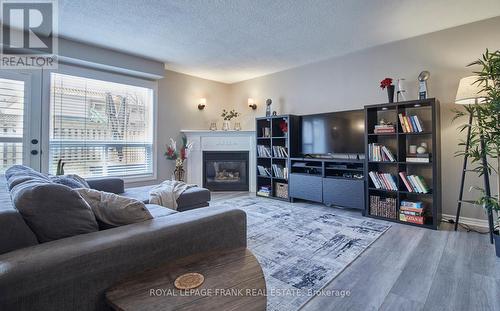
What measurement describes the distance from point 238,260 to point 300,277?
1.00m

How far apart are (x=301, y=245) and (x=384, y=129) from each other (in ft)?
6.49

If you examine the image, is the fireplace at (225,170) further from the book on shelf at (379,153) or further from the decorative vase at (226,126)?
the book on shelf at (379,153)

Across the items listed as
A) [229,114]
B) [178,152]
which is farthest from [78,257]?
[229,114]

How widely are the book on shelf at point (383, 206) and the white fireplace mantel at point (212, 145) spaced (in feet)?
7.90

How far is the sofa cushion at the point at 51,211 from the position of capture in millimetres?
1044

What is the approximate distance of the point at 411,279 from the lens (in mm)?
1836

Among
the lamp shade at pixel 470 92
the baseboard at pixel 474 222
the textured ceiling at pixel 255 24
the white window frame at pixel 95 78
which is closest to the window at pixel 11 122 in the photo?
the white window frame at pixel 95 78

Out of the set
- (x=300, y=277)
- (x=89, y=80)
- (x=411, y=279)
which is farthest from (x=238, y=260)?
(x=89, y=80)

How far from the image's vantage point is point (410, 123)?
315cm

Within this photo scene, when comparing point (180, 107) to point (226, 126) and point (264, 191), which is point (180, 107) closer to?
point (226, 126)

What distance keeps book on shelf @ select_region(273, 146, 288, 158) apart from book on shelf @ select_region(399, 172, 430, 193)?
1821mm

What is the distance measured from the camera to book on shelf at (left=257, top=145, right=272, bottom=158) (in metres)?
4.71

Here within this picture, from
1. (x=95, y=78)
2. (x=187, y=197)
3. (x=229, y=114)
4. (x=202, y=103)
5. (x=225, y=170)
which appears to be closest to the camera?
(x=187, y=197)

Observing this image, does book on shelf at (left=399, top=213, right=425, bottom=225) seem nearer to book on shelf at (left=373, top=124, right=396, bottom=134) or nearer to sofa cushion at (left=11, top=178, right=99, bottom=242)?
book on shelf at (left=373, top=124, right=396, bottom=134)
